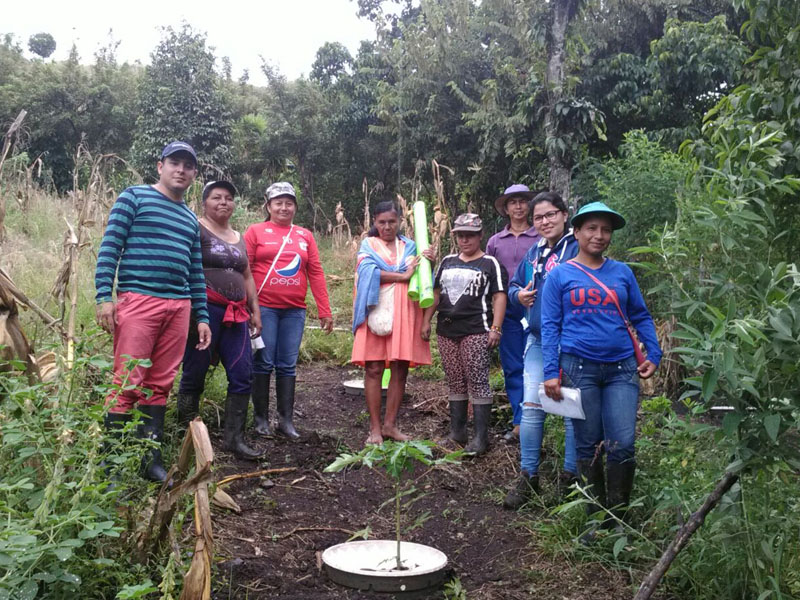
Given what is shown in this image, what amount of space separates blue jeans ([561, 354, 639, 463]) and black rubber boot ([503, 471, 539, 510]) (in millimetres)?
731

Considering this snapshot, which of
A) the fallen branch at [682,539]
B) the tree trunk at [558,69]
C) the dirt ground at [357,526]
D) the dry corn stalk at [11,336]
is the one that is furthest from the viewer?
the tree trunk at [558,69]

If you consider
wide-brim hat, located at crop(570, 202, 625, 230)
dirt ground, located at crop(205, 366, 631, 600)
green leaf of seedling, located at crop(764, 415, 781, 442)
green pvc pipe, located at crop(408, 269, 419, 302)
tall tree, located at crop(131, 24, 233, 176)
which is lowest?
dirt ground, located at crop(205, 366, 631, 600)

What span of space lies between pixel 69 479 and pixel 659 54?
36.0ft

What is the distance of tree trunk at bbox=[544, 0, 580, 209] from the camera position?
8180mm

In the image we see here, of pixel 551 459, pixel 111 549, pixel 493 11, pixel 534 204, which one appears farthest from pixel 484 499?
pixel 493 11

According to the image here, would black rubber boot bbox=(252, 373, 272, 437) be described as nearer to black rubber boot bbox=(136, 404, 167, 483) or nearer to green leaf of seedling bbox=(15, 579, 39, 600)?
black rubber boot bbox=(136, 404, 167, 483)

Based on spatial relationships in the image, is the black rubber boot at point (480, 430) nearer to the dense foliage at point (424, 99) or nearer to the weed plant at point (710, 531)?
the weed plant at point (710, 531)

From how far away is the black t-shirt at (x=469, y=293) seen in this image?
16.8 feet

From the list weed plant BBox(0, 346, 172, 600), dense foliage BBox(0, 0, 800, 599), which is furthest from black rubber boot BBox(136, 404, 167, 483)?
weed plant BBox(0, 346, 172, 600)

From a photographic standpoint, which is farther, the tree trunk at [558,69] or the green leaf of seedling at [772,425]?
the tree trunk at [558,69]

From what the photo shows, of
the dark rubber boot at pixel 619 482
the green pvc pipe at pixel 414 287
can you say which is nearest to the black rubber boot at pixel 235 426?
the green pvc pipe at pixel 414 287

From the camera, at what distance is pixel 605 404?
341 centimetres

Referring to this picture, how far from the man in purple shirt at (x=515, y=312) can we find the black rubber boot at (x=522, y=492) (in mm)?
1093

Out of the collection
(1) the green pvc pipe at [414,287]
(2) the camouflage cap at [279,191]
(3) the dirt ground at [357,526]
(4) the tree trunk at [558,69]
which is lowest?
(3) the dirt ground at [357,526]
